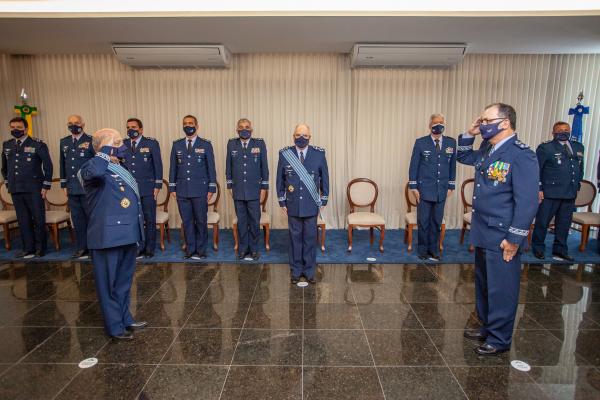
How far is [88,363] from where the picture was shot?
2484 mm

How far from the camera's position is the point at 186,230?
15.4 ft

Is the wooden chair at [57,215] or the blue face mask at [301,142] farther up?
the blue face mask at [301,142]

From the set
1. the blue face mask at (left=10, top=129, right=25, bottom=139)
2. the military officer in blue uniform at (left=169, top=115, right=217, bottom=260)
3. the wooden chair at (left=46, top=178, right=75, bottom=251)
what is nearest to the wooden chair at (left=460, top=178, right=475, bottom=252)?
the military officer in blue uniform at (left=169, top=115, right=217, bottom=260)

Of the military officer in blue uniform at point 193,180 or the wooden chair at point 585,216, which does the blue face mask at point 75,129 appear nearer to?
the military officer in blue uniform at point 193,180

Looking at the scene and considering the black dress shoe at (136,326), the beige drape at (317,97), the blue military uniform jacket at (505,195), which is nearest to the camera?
the blue military uniform jacket at (505,195)

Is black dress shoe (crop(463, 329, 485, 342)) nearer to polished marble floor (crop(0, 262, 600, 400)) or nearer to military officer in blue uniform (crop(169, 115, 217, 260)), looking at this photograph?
polished marble floor (crop(0, 262, 600, 400))

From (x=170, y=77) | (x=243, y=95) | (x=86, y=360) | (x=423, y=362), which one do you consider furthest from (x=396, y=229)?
(x=86, y=360)

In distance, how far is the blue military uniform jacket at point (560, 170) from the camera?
15.1 feet

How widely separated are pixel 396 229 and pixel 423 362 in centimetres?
395

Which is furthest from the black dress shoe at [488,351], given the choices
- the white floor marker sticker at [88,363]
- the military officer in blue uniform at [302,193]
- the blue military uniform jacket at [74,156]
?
the blue military uniform jacket at [74,156]

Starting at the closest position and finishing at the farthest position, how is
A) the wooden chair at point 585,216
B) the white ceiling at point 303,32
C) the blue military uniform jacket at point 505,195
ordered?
the blue military uniform jacket at point 505,195, the white ceiling at point 303,32, the wooden chair at point 585,216

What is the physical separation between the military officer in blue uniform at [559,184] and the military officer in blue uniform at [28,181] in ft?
21.0

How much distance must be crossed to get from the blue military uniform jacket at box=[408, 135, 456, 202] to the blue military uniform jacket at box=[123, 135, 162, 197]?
3333mm

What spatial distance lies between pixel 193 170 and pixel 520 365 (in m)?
3.79
